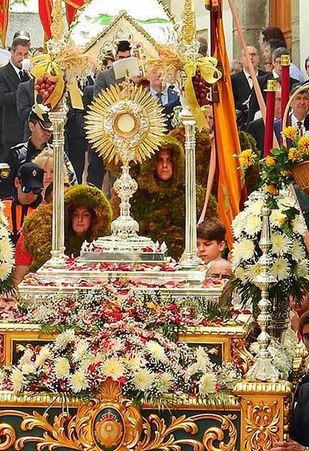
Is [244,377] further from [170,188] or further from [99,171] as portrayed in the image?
[99,171]

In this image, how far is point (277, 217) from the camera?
8.10 metres

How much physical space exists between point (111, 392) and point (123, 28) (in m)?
2.25

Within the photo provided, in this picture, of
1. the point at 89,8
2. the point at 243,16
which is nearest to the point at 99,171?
the point at 89,8

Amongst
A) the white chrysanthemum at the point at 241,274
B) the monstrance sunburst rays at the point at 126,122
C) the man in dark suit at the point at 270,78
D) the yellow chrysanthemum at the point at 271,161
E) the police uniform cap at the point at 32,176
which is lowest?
the white chrysanthemum at the point at 241,274

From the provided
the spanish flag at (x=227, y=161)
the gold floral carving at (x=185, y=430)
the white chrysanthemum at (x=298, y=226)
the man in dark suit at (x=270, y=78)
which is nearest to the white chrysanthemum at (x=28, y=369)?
the gold floral carving at (x=185, y=430)

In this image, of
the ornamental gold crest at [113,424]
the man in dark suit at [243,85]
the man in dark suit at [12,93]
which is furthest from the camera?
the man in dark suit at [12,93]

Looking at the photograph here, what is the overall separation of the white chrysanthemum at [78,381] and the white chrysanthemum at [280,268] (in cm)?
152

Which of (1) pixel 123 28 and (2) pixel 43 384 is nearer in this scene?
(2) pixel 43 384

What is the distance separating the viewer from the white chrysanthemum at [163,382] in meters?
7.00

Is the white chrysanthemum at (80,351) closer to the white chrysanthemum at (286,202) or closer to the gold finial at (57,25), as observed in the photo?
the white chrysanthemum at (286,202)

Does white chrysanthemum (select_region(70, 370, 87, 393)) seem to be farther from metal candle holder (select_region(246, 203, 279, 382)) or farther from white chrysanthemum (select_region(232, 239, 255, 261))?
white chrysanthemum (select_region(232, 239, 255, 261))

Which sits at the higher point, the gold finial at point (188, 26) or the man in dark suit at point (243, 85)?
the man in dark suit at point (243, 85)

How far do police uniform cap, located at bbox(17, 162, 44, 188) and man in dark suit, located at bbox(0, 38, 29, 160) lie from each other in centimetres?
236

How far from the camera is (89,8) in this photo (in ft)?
28.0
